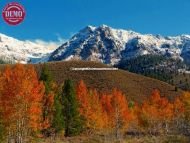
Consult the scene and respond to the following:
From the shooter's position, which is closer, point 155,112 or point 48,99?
point 48,99

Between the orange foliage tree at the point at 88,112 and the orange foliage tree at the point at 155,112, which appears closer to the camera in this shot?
the orange foliage tree at the point at 88,112

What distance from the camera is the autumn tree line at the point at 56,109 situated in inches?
1884

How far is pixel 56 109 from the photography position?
239 ft

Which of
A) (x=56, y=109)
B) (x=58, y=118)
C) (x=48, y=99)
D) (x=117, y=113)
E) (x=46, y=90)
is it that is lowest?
(x=58, y=118)

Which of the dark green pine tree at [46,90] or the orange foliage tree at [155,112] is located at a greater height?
the dark green pine tree at [46,90]

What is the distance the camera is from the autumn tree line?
47.8 metres

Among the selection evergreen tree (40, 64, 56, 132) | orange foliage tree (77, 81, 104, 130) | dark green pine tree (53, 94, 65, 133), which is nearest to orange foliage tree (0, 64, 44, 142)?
evergreen tree (40, 64, 56, 132)

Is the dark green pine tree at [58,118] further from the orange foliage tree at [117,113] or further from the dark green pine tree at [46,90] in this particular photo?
the orange foliage tree at [117,113]

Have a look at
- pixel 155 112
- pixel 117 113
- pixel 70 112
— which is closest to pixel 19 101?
pixel 70 112

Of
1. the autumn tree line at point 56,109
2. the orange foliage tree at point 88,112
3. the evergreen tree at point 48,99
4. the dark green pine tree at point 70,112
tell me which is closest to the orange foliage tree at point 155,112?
the autumn tree line at point 56,109

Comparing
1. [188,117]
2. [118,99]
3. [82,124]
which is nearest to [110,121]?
[118,99]

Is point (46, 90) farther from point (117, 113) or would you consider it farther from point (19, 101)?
point (117, 113)

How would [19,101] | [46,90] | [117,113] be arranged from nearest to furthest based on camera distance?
[19,101] → [46,90] → [117,113]

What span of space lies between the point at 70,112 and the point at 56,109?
7140 millimetres
